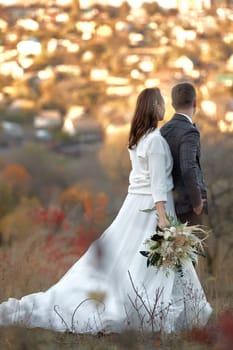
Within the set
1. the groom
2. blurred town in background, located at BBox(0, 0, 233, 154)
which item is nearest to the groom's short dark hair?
the groom

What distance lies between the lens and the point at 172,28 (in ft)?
285

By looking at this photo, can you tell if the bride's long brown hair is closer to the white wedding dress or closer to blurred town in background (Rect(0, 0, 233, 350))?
the white wedding dress

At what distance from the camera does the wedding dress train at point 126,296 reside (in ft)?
16.5

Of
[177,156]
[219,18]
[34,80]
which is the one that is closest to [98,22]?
[34,80]

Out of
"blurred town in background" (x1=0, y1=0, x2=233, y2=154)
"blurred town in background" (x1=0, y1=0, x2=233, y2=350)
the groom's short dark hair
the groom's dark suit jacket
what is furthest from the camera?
"blurred town in background" (x1=0, y1=0, x2=233, y2=154)

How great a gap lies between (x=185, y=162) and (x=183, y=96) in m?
0.40

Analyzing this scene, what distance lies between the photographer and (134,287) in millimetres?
5129

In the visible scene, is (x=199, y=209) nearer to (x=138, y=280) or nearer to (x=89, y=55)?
(x=138, y=280)

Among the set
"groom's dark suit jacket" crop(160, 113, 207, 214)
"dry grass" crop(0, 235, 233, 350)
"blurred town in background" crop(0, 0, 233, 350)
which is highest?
"blurred town in background" crop(0, 0, 233, 350)

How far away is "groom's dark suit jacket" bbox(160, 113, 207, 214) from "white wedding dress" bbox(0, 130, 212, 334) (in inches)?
2.2

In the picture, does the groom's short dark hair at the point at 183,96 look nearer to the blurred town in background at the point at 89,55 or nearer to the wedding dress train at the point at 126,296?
the wedding dress train at the point at 126,296

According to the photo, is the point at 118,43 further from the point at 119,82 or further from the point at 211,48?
the point at 211,48

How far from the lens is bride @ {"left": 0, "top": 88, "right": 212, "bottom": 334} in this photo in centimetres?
507

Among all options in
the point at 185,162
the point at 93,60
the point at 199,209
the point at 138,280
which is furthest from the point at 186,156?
the point at 93,60
